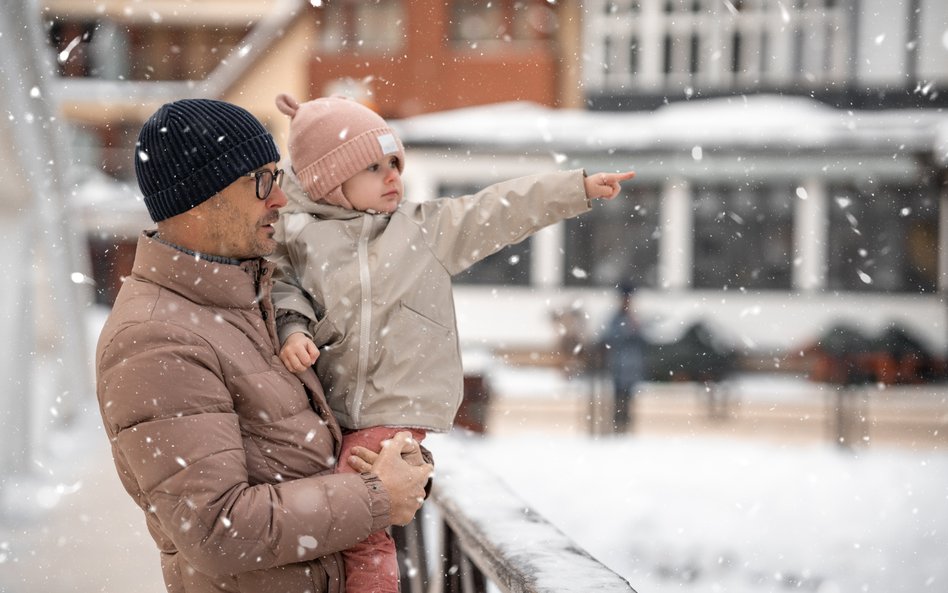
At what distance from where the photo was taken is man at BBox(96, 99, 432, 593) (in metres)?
1.55

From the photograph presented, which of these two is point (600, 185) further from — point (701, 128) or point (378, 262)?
point (701, 128)

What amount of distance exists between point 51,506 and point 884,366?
38.9 feet

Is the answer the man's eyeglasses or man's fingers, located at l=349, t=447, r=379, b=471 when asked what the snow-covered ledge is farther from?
the man's eyeglasses

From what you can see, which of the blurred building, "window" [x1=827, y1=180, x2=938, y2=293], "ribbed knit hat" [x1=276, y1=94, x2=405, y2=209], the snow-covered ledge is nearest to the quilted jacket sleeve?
the snow-covered ledge

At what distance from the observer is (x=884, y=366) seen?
1412cm

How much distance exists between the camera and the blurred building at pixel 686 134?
16.3 metres

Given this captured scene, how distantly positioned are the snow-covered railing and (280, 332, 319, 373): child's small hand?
0.59 m

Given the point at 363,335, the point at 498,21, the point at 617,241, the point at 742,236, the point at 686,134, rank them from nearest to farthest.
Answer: the point at 363,335, the point at 686,134, the point at 742,236, the point at 617,241, the point at 498,21

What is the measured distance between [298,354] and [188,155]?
0.42 metres

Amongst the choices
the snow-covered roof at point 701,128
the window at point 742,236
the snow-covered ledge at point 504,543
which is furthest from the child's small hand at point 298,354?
the window at point 742,236

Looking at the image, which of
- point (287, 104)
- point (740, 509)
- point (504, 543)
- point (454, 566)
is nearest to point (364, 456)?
point (504, 543)

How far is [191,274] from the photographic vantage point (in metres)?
1.68

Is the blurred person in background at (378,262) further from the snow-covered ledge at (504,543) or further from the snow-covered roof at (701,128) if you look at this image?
the snow-covered roof at (701,128)

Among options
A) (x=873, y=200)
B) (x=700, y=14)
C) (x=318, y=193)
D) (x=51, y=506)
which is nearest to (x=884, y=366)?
(x=873, y=200)
